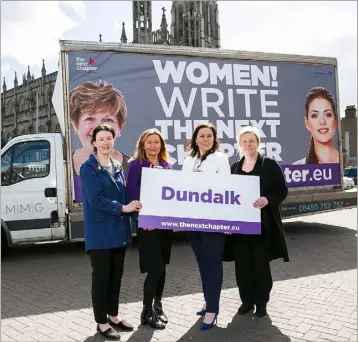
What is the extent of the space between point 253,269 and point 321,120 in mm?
5036

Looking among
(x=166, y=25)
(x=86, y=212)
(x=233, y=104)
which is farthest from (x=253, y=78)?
(x=166, y=25)

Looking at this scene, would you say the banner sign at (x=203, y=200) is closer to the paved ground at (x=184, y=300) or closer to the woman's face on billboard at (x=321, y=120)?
A: the paved ground at (x=184, y=300)

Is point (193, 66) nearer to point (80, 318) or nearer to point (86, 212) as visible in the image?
point (86, 212)

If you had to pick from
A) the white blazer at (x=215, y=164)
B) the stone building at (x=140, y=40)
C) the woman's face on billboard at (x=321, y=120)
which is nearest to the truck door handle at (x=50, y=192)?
the white blazer at (x=215, y=164)

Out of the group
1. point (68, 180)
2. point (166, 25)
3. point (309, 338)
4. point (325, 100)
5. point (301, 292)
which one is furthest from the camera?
point (166, 25)

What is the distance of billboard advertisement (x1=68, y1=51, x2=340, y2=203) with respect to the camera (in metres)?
6.47

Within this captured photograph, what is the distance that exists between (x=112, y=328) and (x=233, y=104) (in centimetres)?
482

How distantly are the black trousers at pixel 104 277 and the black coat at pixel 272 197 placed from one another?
59.9 inches

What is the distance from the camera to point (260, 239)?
402cm

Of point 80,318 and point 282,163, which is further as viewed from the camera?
point 282,163

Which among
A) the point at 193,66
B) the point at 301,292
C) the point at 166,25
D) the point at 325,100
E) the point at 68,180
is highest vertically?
the point at 166,25

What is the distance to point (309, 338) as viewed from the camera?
3.50m

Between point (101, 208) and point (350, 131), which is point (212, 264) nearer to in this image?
point (101, 208)

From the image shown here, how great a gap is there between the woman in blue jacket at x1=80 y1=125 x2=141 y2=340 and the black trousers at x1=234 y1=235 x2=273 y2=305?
1.23 meters
